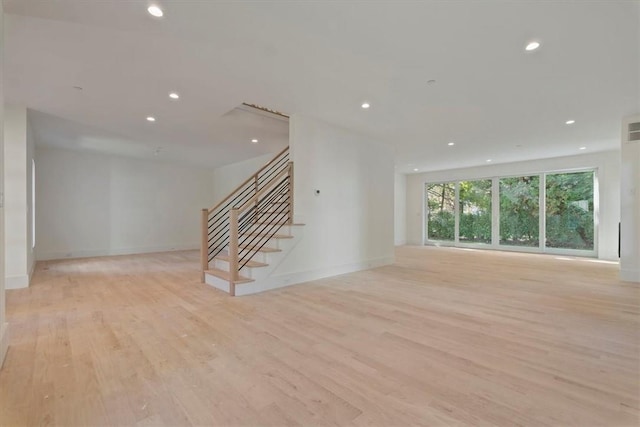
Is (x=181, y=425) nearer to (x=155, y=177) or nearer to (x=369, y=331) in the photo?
(x=369, y=331)

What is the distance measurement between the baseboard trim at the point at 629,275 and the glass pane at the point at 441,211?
5.16 m

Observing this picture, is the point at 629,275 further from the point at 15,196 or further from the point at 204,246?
the point at 15,196

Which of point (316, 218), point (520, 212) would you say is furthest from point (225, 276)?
point (520, 212)

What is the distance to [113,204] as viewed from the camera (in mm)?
7809

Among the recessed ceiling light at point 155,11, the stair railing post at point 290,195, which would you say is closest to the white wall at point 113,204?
the stair railing post at point 290,195

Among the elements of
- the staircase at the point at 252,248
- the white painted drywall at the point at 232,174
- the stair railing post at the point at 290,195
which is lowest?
the staircase at the point at 252,248

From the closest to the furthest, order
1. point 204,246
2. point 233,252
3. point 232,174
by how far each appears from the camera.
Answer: point 233,252 < point 204,246 < point 232,174

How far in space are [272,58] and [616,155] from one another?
8813 millimetres

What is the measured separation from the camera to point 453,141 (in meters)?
6.12

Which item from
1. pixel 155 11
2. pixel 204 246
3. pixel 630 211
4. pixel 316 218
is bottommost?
pixel 204 246

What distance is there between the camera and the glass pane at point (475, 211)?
912 cm

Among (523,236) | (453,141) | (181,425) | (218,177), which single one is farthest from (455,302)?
(218,177)

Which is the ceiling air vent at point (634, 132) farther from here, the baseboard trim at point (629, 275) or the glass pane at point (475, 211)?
the glass pane at point (475, 211)

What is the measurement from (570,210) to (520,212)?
3.70 ft
